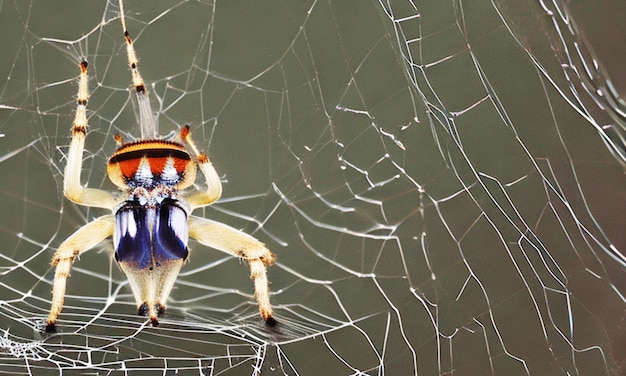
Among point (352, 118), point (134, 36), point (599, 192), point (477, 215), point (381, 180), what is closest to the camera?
point (599, 192)

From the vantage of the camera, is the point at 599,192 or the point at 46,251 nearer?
the point at 599,192

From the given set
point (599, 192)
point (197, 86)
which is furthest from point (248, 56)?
point (599, 192)

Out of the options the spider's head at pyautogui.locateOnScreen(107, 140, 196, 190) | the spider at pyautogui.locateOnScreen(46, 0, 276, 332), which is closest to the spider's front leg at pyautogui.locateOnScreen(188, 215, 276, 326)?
the spider at pyautogui.locateOnScreen(46, 0, 276, 332)

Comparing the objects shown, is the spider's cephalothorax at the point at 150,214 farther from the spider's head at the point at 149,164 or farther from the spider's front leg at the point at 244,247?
the spider's front leg at the point at 244,247

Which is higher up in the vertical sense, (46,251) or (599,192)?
(46,251)

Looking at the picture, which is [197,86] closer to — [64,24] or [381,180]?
[64,24]

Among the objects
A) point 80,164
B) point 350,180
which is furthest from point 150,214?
point 350,180

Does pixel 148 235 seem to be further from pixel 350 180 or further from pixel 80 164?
pixel 350 180
